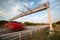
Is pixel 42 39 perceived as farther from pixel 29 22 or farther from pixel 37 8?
pixel 37 8

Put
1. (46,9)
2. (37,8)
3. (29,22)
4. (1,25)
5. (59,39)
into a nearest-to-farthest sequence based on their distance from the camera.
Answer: (1,25) → (59,39) → (29,22) → (37,8) → (46,9)

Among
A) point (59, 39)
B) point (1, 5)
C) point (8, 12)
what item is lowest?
point (59, 39)

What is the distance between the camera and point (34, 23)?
3527 millimetres

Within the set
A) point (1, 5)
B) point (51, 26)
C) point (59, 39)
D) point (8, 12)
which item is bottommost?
point (59, 39)

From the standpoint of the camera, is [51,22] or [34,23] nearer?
[34,23]

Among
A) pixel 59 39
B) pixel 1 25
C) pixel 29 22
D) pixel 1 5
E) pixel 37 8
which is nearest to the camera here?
pixel 1 25

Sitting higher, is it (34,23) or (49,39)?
(34,23)

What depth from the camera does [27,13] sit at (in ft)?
13.4

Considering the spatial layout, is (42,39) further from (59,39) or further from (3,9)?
(3,9)

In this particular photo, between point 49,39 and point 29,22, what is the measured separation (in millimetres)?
840

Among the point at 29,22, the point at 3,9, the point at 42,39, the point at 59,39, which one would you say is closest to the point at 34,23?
the point at 29,22

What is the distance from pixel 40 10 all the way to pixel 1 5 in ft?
6.47

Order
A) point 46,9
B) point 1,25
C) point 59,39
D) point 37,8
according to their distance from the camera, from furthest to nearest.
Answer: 1. point 46,9
2. point 37,8
3. point 59,39
4. point 1,25

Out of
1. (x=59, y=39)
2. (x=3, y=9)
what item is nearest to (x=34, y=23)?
(x=59, y=39)
